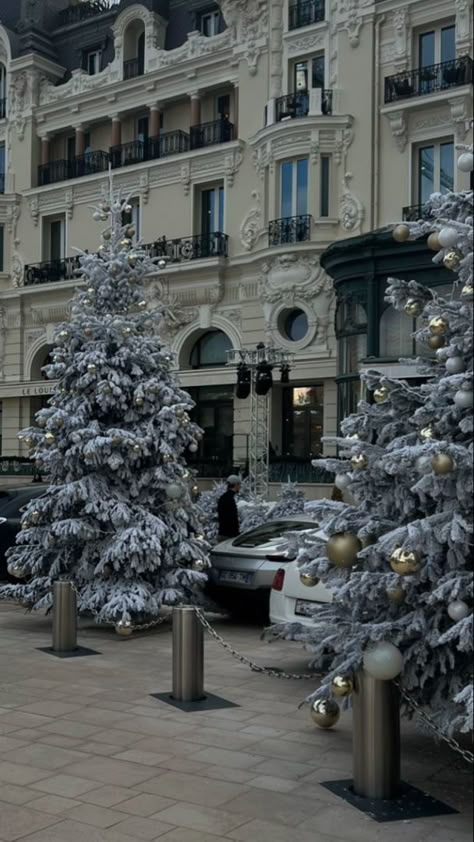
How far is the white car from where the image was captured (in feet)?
29.9

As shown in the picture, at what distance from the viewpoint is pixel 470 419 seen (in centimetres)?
520

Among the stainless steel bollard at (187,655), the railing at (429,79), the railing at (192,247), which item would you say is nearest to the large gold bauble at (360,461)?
the stainless steel bollard at (187,655)

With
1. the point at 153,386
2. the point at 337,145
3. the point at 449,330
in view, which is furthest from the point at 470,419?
the point at 337,145

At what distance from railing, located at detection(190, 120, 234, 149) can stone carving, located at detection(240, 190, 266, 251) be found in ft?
8.55

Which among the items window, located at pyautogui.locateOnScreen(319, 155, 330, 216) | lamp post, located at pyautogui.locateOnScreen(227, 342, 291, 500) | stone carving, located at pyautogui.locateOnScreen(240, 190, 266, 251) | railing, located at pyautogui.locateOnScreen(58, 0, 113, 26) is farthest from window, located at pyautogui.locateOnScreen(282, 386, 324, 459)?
railing, located at pyautogui.locateOnScreen(58, 0, 113, 26)

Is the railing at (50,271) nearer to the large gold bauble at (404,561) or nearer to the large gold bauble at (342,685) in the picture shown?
the large gold bauble at (342,685)

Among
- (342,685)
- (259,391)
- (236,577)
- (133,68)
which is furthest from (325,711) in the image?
(133,68)

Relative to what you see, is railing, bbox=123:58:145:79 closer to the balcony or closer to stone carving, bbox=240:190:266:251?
the balcony

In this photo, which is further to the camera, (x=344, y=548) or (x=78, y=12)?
(x=78, y=12)

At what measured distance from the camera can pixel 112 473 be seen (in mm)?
11031

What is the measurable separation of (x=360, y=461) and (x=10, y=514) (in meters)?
9.00

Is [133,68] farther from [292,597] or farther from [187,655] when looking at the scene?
[187,655]

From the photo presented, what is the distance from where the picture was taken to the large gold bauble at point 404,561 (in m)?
5.18

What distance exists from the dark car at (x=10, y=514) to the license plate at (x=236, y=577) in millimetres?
3639
